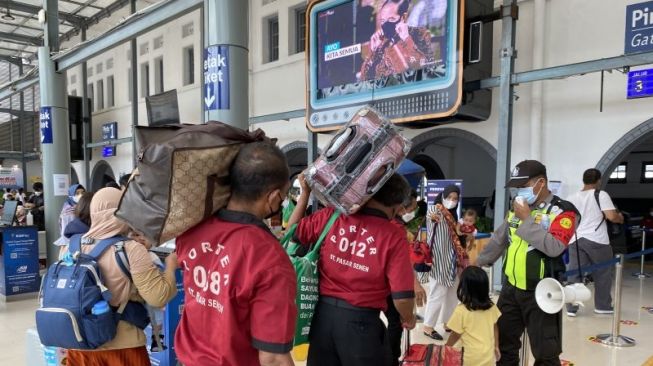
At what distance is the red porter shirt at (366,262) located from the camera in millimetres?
1757

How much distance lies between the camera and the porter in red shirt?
1.09m

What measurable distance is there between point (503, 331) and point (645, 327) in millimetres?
2888

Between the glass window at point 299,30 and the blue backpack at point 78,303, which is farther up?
the glass window at point 299,30

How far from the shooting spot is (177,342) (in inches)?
52.1

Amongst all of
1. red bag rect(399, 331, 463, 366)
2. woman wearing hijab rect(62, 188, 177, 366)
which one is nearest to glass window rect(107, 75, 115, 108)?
woman wearing hijab rect(62, 188, 177, 366)

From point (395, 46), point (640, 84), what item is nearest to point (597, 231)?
point (640, 84)

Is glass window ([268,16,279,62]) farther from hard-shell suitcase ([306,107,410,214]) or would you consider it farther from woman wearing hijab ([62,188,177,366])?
hard-shell suitcase ([306,107,410,214])

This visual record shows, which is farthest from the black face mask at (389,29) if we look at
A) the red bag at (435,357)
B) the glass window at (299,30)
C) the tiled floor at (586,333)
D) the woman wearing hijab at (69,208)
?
the red bag at (435,357)

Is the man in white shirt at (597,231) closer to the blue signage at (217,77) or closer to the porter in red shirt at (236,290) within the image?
the blue signage at (217,77)

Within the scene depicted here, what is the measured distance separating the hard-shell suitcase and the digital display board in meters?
4.59

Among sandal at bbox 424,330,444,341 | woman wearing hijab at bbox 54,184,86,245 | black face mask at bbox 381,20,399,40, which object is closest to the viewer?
sandal at bbox 424,330,444,341

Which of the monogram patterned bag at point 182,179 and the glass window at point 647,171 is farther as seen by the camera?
the glass window at point 647,171

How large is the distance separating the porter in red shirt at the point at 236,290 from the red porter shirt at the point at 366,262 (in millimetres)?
660

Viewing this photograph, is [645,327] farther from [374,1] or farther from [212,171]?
[374,1]
